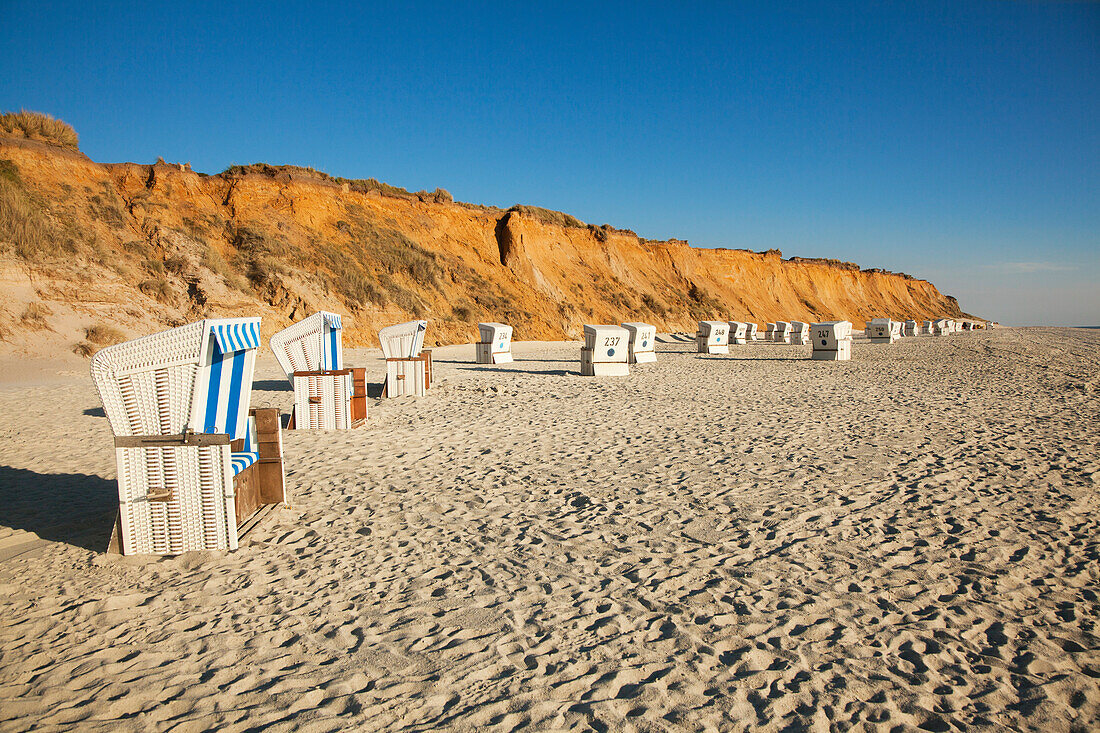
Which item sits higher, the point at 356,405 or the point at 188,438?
the point at 188,438

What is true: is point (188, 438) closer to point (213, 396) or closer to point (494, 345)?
point (213, 396)

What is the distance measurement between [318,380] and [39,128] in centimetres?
2748

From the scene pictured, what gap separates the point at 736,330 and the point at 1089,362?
15.8 m

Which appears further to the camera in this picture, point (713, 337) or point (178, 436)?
point (713, 337)

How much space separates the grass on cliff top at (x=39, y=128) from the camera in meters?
25.4

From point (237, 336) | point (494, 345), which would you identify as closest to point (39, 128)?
point (494, 345)

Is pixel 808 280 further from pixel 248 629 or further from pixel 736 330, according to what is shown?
pixel 248 629

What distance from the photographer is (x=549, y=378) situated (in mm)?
16188

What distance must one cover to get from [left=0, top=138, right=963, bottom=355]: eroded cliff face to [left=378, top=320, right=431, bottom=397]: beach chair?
11719 mm

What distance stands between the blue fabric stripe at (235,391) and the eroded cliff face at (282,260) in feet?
56.9

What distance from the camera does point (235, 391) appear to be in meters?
4.80

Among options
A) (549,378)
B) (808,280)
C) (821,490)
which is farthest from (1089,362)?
(808,280)

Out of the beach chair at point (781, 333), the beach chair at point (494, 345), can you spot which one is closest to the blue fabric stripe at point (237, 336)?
the beach chair at point (494, 345)

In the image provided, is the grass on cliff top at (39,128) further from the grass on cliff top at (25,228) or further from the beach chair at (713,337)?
the beach chair at (713,337)
